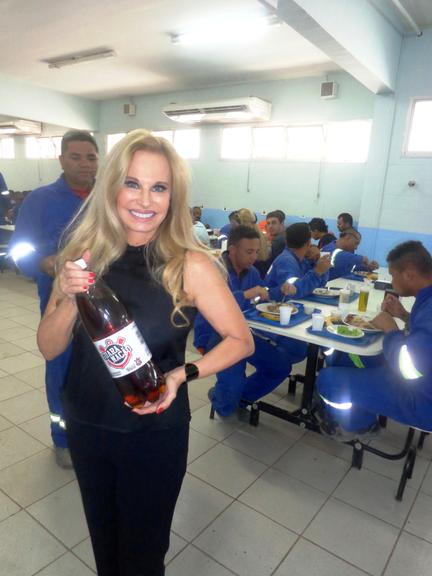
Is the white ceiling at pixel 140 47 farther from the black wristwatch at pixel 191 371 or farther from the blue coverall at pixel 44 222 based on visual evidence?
the black wristwatch at pixel 191 371

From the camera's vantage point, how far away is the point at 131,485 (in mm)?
1090

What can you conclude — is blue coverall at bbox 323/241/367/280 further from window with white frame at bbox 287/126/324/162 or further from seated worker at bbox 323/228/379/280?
window with white frame at bbox 287/126/324/162

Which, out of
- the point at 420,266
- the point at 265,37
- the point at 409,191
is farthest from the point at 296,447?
the point at 265,37

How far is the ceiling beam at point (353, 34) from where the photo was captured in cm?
324

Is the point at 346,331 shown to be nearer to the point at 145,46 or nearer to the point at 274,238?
the point at 274,238

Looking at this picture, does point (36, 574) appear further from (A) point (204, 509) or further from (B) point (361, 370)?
(B) point (361, 370)

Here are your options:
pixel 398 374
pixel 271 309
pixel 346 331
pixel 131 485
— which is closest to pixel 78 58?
pixel 271 309

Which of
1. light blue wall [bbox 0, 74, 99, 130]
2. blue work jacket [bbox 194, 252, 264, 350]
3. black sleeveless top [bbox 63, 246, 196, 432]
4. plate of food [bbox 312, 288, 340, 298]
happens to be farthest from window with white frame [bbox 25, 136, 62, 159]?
black sleeveless top [bbox 63, 246, 196, 432]

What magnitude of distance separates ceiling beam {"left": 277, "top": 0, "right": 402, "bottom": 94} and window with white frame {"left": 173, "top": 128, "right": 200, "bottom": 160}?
3.80m

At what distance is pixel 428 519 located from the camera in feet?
6.53

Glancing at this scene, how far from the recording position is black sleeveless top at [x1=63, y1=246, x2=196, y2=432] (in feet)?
3.46

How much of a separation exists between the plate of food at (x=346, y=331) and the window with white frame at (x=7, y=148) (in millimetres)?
12214

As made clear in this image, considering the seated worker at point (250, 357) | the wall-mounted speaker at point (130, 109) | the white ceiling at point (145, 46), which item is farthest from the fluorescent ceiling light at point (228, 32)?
the wall-mounted speaker at point (130, 109)

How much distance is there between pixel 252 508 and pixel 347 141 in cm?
589
